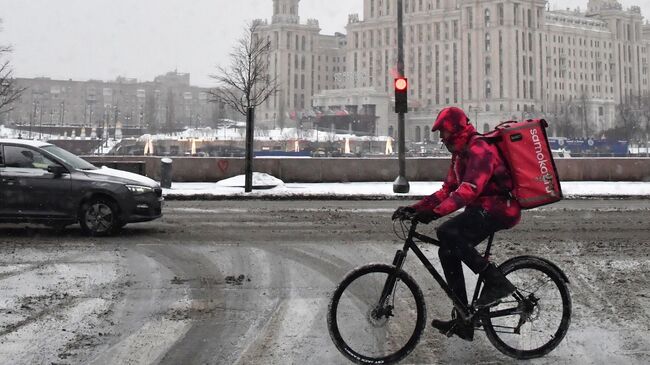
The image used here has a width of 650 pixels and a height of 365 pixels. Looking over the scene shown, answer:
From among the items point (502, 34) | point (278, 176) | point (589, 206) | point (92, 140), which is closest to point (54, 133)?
point (92, 140)

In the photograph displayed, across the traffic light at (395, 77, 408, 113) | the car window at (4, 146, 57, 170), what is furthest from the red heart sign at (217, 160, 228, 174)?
the car window at (4, 146, 57, 170)

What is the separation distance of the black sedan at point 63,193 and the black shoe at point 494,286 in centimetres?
755

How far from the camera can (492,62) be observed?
170 m

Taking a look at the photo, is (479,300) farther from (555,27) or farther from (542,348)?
(555,27)

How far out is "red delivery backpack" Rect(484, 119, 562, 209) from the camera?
4652 millimetres

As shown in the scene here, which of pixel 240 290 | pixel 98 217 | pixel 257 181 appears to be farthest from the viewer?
pixel 257 181

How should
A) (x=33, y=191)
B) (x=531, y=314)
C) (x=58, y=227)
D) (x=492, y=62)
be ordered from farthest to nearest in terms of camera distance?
(x=492, y=62), (x=58, y=227), (x=33, y=191), (x=531, y=314)

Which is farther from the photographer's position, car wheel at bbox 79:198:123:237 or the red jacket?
car wheel at bbox 79:198:123:237

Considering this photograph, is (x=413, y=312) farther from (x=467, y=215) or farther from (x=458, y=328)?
(x=467, y=215)

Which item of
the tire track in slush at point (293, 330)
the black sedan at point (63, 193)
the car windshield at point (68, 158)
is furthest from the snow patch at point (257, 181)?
the tire track in slush at point (293, 330)

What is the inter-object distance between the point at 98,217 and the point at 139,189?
828 mm

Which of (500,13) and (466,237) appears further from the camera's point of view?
(500,13)

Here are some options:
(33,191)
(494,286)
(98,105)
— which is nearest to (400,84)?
(33,191)

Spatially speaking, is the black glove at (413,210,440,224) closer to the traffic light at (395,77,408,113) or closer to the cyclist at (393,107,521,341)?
the cyclist at (393,107,521,341)
